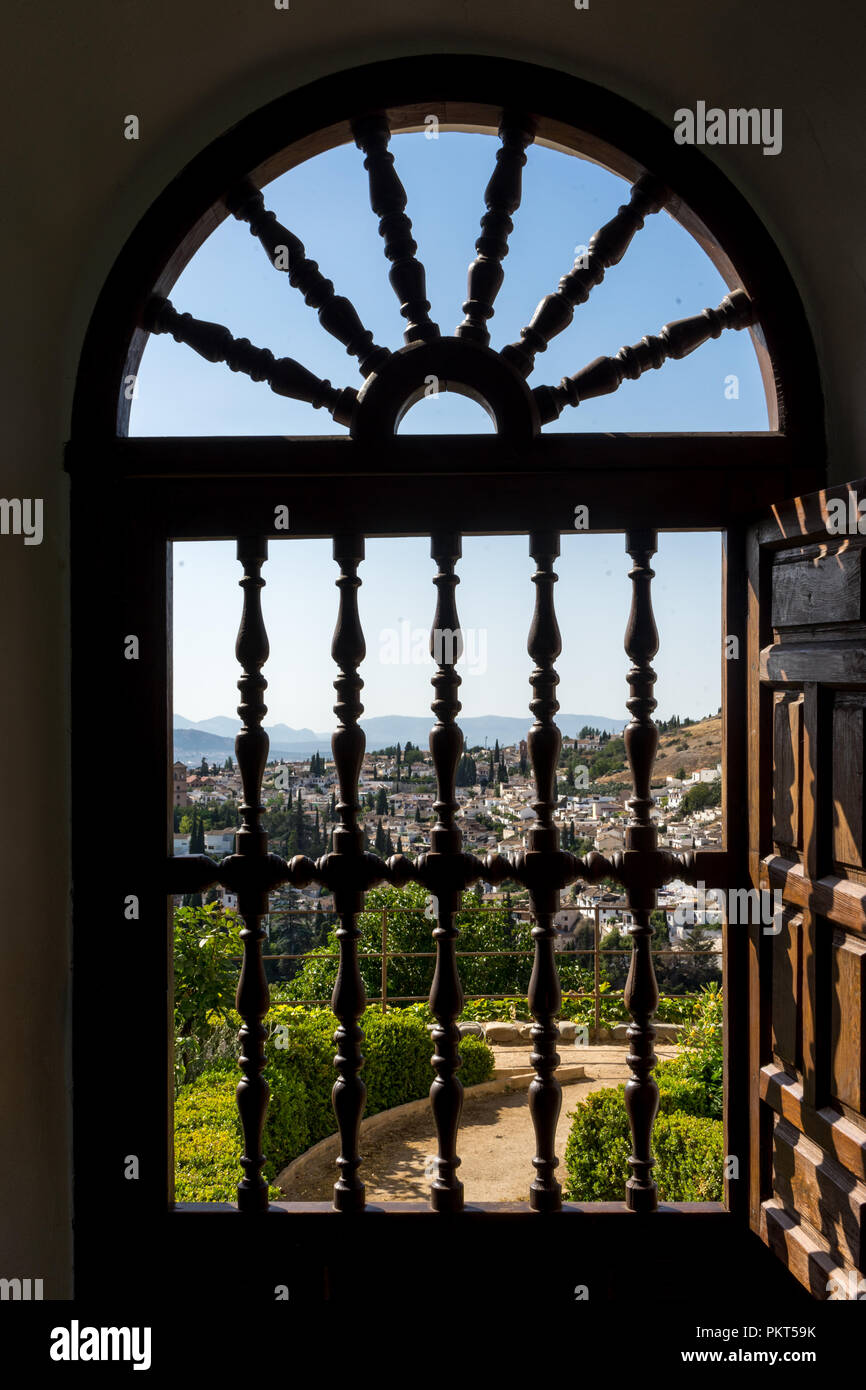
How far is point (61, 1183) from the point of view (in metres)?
1.33

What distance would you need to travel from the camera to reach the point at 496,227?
53.1 inches

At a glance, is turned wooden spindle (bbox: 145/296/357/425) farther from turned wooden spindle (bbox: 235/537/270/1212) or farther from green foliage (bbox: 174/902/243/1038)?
green foliage (bbox: 174/902/243/1038)

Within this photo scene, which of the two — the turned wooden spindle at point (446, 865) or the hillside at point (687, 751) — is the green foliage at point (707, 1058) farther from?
the turned wooden spindle at point (446, 865)

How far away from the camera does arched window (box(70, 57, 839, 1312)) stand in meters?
1.34

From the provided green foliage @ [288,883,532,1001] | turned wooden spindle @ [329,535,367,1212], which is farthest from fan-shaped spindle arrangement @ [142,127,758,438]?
green foliage @ [288,883,532,1001]

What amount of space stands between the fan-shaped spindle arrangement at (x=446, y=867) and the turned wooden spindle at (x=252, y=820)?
29cm

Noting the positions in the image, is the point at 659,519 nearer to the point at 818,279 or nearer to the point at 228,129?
the point at 818,279

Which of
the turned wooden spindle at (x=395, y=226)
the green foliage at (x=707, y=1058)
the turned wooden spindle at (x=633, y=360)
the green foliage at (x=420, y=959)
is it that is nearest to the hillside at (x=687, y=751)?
the turned wooden spindle at (x=633, y=360)

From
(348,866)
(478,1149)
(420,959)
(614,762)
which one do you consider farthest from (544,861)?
(420,959)

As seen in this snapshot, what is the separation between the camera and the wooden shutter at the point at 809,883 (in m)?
1.04
